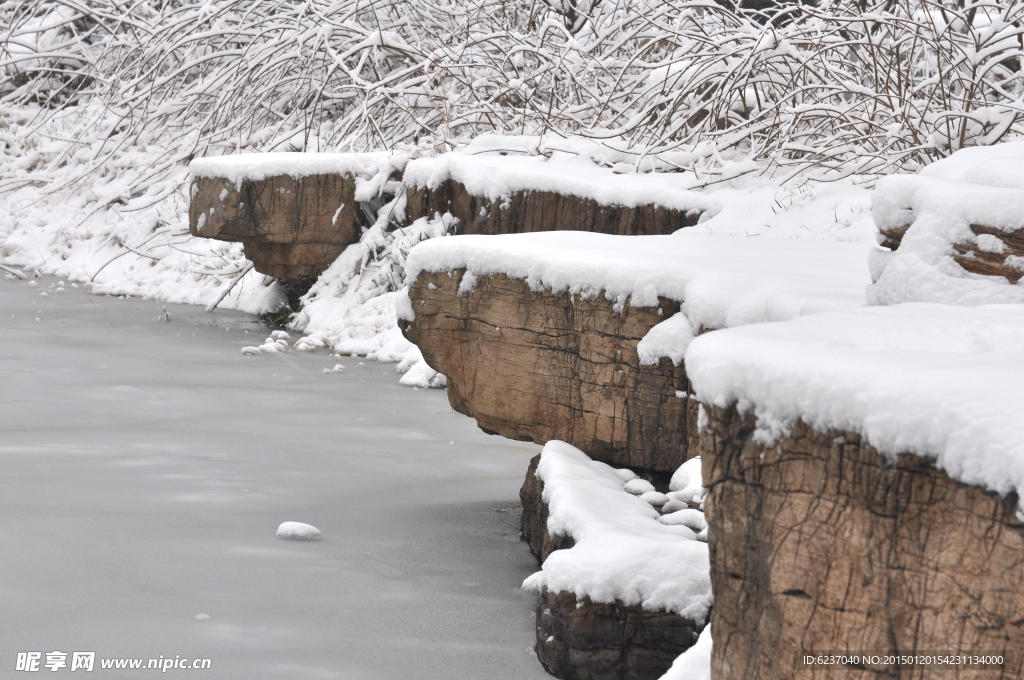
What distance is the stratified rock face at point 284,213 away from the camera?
6.07 m

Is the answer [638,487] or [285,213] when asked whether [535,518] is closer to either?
[638,487]

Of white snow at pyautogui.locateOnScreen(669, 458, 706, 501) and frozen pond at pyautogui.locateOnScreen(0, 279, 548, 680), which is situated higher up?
white snow at pyautogui.locateOnScreen(669, 458, 706, 501)

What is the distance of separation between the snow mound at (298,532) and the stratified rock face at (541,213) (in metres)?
1.79

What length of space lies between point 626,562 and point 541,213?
2849 millimetres

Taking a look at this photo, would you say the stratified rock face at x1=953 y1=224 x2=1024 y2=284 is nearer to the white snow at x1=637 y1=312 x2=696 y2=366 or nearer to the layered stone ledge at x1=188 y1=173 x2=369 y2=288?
the white snow at x1=637 y1=312 x2=696 y2=366

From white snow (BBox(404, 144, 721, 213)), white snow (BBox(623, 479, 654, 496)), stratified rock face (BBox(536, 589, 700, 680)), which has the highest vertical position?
white snow (BBox(404, 144, 721, 213))

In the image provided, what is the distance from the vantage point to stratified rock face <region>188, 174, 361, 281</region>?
607 cm

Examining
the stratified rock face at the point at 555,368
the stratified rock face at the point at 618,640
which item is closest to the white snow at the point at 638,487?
the stratified rock face at the point at 555,368

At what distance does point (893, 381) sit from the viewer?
4.04ft

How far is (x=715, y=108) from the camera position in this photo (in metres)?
4.55

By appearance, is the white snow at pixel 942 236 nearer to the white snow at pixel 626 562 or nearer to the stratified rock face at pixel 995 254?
the stratified rock face at pixel 995 254

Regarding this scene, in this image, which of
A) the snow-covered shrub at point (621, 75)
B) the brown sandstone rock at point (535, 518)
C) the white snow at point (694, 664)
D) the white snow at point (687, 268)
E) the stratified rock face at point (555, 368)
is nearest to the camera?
the white snow at point (694, 664)

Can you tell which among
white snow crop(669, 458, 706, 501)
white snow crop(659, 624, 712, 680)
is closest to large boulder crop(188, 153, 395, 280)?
white snow crop(669, 458, 706, 501)

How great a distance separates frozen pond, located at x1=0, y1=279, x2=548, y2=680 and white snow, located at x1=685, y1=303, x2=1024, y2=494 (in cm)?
99
